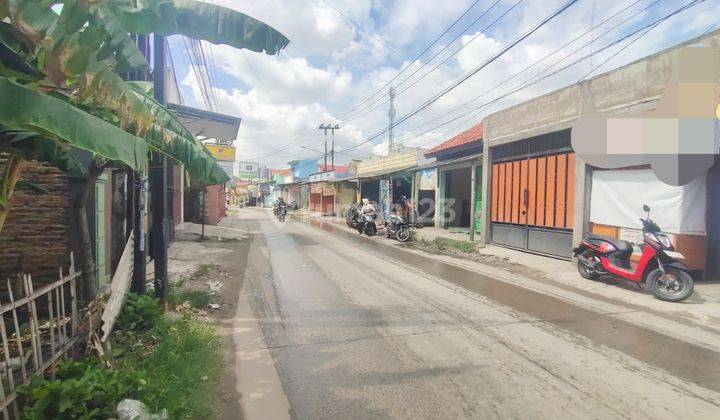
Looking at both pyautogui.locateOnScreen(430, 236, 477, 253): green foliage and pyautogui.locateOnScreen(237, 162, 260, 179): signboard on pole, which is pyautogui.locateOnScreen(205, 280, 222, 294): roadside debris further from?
pyautogui.locateOnScreen(237, 162, 260, 179): signboard on pole

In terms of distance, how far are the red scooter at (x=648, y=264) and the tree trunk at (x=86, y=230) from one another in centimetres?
774

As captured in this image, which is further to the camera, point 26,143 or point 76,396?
point 26,143

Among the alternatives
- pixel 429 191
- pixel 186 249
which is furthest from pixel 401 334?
pixel 429 191

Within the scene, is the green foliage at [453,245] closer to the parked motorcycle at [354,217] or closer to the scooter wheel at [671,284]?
the parked motorcycle at [354,217]

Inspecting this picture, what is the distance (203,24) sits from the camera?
293 centimetres

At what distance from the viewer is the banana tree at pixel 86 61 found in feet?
6.53

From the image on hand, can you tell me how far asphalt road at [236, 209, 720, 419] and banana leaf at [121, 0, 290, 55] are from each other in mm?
2788

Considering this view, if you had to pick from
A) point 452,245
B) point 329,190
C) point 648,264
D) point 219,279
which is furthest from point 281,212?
point 648,264

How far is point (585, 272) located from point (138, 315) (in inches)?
303

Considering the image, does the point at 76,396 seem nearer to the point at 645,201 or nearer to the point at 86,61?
the point at 86,61

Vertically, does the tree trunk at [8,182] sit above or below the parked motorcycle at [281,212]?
above

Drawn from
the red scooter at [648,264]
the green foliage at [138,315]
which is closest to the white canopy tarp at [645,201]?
the red scooter at [648,264]

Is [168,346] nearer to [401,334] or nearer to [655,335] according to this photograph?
[401,334]

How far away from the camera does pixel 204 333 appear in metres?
4.51
